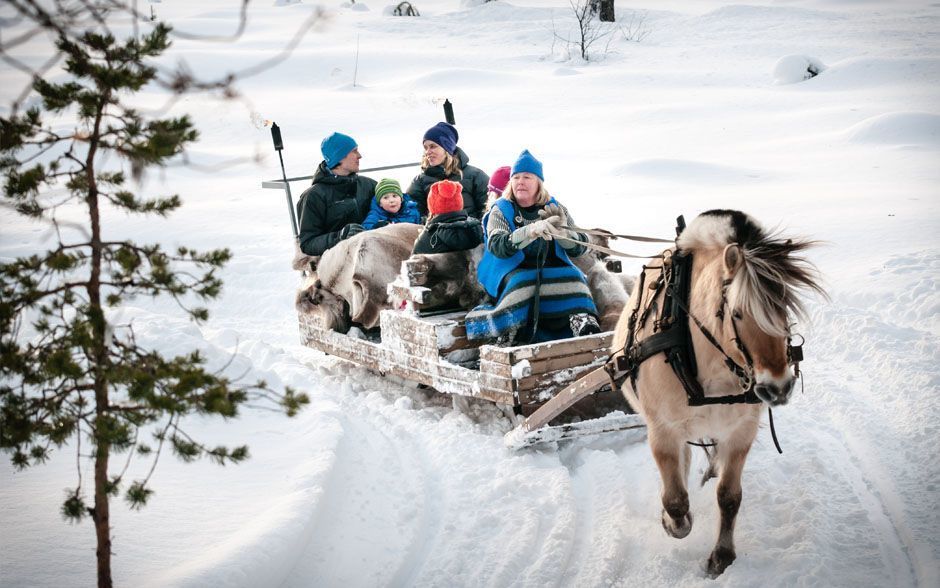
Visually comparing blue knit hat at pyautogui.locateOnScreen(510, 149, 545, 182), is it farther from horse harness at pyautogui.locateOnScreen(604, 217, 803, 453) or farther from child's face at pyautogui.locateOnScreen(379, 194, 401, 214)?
child's face at pyautogui.locateOnScreen(379, 194, 401, 214)

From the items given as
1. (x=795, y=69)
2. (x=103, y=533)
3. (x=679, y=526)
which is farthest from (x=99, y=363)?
(x=795, y=69)

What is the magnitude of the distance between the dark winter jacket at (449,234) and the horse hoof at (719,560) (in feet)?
10.4

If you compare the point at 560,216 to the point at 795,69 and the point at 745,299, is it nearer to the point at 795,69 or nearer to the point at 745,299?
the point at 745,299

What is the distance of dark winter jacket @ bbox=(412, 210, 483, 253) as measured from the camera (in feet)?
20.4

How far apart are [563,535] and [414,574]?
2.53 ft

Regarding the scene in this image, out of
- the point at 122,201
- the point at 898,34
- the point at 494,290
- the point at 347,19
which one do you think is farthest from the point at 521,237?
the point at 347,19

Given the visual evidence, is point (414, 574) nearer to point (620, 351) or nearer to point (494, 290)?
point (620, 351)

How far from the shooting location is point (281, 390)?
20.8ft

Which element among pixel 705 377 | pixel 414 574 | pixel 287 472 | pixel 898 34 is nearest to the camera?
pixel 705 377

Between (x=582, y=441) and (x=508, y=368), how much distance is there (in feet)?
2.51

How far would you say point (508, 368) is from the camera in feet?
16.5

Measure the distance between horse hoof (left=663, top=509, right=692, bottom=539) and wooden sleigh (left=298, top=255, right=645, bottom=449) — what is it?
0.78 m

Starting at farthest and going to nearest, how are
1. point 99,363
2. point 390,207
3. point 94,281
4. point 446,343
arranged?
point 390,207
point 446,343
point 94,281
point 99,363

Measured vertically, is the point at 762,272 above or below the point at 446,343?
above
